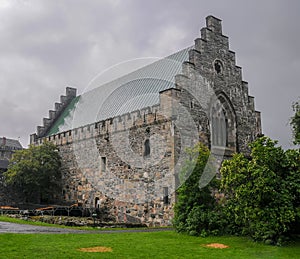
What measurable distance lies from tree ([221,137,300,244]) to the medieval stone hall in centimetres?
683

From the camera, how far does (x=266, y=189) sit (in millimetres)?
14695

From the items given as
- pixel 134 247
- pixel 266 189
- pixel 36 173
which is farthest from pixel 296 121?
pixel 36 173

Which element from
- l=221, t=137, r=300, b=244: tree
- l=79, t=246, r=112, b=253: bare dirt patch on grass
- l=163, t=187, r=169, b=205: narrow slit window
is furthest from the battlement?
l=79, t=246, r=112, b=253: bare dirt patch on grass

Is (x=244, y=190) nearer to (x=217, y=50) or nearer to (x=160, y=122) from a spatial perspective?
(x=160, y=122)

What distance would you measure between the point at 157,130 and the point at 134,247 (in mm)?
12048

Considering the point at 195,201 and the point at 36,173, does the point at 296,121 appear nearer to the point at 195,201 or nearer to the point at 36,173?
the point at 195,201

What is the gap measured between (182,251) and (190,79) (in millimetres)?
14539

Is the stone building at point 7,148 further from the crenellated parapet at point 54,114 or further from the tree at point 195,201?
the tree at point 195,201

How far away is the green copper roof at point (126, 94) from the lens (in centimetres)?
2783

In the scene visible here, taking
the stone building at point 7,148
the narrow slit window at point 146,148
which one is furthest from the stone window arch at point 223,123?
the stone building at point 7,148

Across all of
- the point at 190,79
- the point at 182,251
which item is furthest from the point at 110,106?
the point at 182,251

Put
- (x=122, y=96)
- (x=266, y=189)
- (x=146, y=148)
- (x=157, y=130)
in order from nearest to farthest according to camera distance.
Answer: (x=266, y=189), (x=157, y=130), (x=146, y=148), (x=122, y=96)

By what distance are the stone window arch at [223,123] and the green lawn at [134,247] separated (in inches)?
434

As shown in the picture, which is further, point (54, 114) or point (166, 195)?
point (54, 114)
